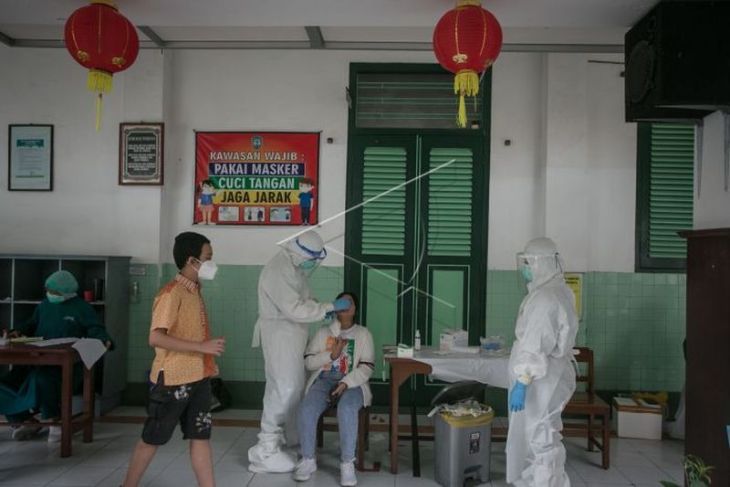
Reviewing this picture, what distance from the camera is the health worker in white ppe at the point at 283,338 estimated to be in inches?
154

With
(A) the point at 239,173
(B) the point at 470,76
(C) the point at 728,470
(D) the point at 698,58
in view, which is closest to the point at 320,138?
(A) the point at 239,173

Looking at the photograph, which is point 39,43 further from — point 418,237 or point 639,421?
point 639,421

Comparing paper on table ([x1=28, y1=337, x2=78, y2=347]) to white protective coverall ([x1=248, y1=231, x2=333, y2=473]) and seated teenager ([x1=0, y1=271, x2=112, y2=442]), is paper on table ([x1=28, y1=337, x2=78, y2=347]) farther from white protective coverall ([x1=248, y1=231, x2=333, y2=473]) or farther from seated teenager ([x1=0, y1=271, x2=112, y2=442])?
white protective coverall ([x1=248, y1=231, x2=333, y2=473])

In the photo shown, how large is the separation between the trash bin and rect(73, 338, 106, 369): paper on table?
90.6 inches

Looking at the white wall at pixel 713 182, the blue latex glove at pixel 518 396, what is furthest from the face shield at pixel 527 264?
the white wall at pixel 713 182

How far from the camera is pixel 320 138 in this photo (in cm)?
539

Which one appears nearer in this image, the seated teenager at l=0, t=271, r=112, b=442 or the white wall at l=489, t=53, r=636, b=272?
the seated teenager at l=0, t=271, r=112, b=442

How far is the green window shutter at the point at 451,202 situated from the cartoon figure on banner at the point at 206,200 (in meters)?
1.87

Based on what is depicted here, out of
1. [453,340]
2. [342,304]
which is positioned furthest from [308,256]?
[453,340]

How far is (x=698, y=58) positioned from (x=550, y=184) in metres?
2.09

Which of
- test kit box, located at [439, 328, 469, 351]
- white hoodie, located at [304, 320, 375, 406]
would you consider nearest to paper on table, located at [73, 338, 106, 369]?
white hoodie, located at [304, 320, 375, 406]

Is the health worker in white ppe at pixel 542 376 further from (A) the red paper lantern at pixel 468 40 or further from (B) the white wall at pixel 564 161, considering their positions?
(B) the white wall at pixel 564 161

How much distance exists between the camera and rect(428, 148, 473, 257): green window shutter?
533 centimetres

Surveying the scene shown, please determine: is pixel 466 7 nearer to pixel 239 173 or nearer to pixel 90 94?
pixel 239 173
